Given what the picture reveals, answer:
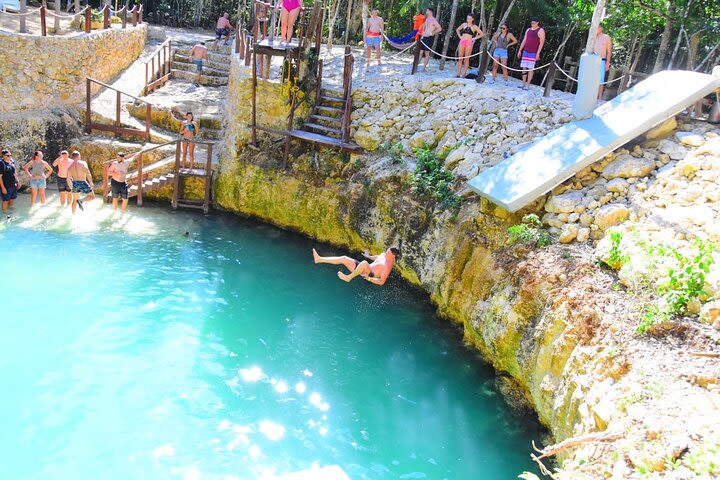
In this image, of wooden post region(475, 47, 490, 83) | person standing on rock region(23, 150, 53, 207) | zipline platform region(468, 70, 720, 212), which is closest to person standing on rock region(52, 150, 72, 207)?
person standing on rock region(23, 150, 53, 207)

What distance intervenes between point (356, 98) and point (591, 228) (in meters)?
7.86

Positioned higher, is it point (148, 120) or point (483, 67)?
point (483, 67)

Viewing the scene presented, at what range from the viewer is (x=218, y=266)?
12883mm

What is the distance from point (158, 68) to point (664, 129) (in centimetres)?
1579

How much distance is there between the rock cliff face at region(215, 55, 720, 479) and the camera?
5953mm

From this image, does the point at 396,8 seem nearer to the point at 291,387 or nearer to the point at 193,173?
the point at 193,173

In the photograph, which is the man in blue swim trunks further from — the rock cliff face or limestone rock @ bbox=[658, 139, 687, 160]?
limestone rock @ bbox=[658, 139, 687, 160]

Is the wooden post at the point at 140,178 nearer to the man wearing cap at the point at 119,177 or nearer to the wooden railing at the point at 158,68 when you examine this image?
the man wearing cap at the point at 119,177

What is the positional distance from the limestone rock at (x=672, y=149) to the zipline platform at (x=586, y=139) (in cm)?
38

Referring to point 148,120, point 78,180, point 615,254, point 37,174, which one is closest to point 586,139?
point 615,254

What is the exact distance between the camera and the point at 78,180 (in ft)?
43.5

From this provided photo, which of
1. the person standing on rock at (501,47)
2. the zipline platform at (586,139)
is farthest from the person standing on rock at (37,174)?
the person standing on rock at (501,47)

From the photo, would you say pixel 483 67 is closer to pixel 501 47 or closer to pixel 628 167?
pixel 501 47

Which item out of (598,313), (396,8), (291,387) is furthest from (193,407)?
(396,8)
